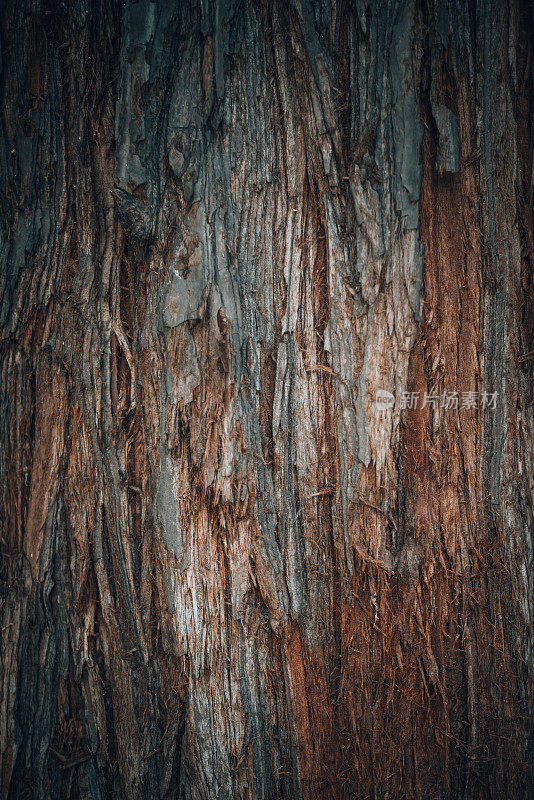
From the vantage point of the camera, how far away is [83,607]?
4.79ft

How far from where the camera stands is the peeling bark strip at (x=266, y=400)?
4.52 feet

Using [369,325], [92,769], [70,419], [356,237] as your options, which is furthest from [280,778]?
[356,237]

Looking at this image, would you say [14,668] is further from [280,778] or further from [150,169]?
[150,169]

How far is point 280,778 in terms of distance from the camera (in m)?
1.42

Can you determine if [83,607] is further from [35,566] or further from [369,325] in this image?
[369,325]

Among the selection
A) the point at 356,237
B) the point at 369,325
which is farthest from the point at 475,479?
the point at 356,237

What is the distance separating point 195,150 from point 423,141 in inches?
23.7

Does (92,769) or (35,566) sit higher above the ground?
(35,566)

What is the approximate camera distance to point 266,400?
1418mm

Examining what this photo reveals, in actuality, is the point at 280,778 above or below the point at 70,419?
below

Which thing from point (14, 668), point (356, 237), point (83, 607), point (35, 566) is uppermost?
point (356, 237)

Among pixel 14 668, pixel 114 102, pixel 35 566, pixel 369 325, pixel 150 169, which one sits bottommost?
pixel 14 668

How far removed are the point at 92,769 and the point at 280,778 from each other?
519 millimetres

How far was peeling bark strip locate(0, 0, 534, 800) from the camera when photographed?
4.52 feet
